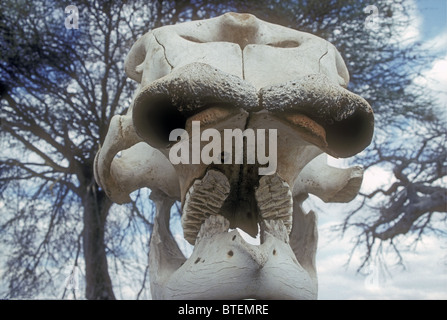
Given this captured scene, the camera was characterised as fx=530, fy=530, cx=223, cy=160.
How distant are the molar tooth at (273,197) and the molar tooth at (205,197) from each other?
0.29 feet

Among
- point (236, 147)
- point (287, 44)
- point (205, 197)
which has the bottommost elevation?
point (205, 197)

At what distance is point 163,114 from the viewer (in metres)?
1.23

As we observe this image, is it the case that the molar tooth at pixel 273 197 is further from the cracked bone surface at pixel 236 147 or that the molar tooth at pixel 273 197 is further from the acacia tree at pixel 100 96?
the acacia tree at pixel 100 96

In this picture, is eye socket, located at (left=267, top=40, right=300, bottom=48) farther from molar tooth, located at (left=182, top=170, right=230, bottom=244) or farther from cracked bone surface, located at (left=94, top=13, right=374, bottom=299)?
molar tooth, located at (left=182, top=170, right=230, bottom=244)

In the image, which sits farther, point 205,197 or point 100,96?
point 100,96

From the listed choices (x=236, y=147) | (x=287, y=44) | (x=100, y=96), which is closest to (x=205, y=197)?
(x=236, y=147)

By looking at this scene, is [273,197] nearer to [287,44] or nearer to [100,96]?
[287,44]

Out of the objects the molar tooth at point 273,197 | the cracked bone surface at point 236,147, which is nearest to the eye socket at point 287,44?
the cracked bone surface at point 236,147

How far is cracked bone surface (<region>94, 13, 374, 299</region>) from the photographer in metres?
1.15

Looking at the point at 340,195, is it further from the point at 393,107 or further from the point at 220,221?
the point at 393,107

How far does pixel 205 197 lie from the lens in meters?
1.33

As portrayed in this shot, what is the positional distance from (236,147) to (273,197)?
0.54ft

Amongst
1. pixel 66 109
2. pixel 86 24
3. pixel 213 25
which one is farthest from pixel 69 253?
pixel 213 25

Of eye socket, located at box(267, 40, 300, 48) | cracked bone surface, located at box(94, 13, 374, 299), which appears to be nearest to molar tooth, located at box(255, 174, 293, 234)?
cracked bone surface, located at box(94, 13, 374, 299)
